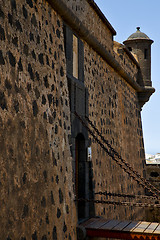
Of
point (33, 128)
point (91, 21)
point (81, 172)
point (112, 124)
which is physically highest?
point (91, 21)

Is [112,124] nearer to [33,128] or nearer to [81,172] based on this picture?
[81,172]

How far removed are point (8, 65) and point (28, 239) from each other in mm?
1941

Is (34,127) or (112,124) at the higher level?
(112,124)

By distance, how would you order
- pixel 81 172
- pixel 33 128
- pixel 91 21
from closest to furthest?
pixel 33 128, pixel 81 172, pixel 91 21

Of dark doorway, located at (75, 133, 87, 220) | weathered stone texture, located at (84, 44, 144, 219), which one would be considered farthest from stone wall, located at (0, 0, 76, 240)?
weathered stone texture, located at (84, 44, 144, 219)

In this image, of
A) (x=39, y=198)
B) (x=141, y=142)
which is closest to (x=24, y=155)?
(x=39, y=198)

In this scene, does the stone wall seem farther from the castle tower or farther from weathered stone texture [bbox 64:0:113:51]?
the castle tower

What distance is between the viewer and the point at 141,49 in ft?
47.1

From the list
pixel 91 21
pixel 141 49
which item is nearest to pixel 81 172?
pixel 91 21

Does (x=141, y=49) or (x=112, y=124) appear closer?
(x=112, y=124)

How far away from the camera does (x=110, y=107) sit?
10008 millimetres

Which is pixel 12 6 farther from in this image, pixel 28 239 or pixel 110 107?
pixel 110 107

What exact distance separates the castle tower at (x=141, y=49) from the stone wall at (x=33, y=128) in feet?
28.7

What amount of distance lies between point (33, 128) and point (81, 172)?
299 cm
